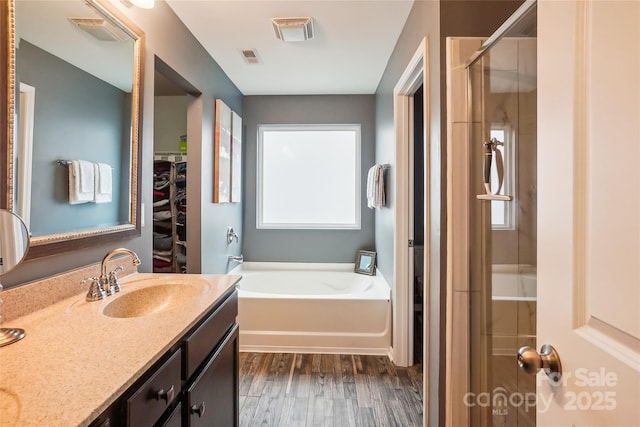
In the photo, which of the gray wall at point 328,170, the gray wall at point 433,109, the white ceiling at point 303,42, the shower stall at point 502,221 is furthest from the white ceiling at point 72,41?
the gray wall at point 328,170

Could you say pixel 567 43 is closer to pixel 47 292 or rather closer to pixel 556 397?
pixel 556 397

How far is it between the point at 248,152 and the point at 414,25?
88.5 inches

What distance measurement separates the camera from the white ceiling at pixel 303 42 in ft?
6.24

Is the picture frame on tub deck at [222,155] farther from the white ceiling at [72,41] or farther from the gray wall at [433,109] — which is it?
the gray wall at [433,109]

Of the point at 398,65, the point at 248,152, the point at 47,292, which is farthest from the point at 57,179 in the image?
the point at 248,152

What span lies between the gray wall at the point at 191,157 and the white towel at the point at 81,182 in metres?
0.21

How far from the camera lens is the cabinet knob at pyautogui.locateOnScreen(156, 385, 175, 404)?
31.8 inches

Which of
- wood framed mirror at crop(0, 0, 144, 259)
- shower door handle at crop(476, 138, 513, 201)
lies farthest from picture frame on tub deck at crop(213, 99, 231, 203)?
shower door handle at crop(476, 138, 513, 201)

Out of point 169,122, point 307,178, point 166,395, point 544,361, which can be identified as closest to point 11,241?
point 166,395

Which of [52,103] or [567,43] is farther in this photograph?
[52,103]

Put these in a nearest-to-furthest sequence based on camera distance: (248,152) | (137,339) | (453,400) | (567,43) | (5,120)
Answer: (567,43)
(137,339)
(5,120)
(453,400)
(248,152)

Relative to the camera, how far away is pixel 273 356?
256cm

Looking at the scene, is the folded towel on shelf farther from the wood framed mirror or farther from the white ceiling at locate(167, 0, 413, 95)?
the wood framed mirror

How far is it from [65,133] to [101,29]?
52cm
